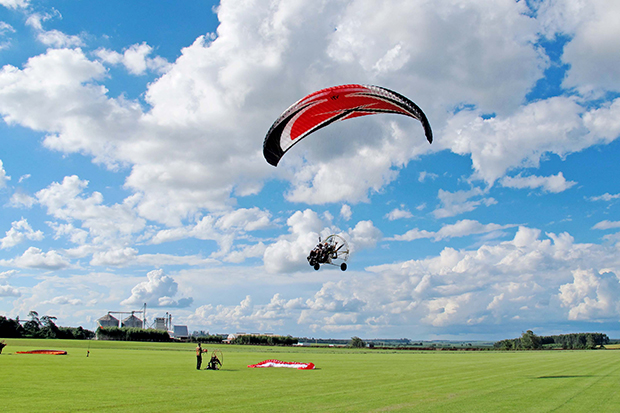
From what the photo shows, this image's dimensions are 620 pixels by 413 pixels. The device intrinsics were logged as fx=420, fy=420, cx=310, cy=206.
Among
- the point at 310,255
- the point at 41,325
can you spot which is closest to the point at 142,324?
the point at 41,325

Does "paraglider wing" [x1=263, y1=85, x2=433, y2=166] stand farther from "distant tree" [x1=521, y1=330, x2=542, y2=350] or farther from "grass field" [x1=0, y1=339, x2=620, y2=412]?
"distant tree" [x1=521, y1=330, x2=542, y2=350]

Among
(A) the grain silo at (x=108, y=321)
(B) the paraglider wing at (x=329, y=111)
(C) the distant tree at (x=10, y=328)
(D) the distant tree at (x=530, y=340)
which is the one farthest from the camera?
(A) the grain silo at (x=108, y=321)

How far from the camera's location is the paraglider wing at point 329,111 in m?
23.8

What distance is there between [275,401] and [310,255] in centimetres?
1809

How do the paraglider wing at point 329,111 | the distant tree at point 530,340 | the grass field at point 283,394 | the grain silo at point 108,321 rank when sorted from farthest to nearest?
the grain silo at point 108,321
the distant tree at point 530,340
the paraglider wing at point 329,111
the grass field at point 283,394

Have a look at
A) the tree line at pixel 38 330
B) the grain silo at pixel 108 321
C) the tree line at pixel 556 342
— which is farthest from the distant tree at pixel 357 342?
the grain silo at pixel 108 321

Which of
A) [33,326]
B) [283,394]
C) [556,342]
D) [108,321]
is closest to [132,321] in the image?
[108,321]

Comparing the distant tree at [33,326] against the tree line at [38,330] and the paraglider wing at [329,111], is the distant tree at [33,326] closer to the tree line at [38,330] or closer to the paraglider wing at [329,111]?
the tree line at [38,330]

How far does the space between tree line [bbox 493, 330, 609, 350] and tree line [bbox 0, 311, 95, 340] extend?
419 feet

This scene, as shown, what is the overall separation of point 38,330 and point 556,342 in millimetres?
206343

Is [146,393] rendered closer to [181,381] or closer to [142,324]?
[181,381]

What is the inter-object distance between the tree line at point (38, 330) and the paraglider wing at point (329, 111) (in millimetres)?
116929

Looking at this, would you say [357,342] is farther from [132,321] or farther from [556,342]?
[556,342]

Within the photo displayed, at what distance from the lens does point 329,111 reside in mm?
27344
